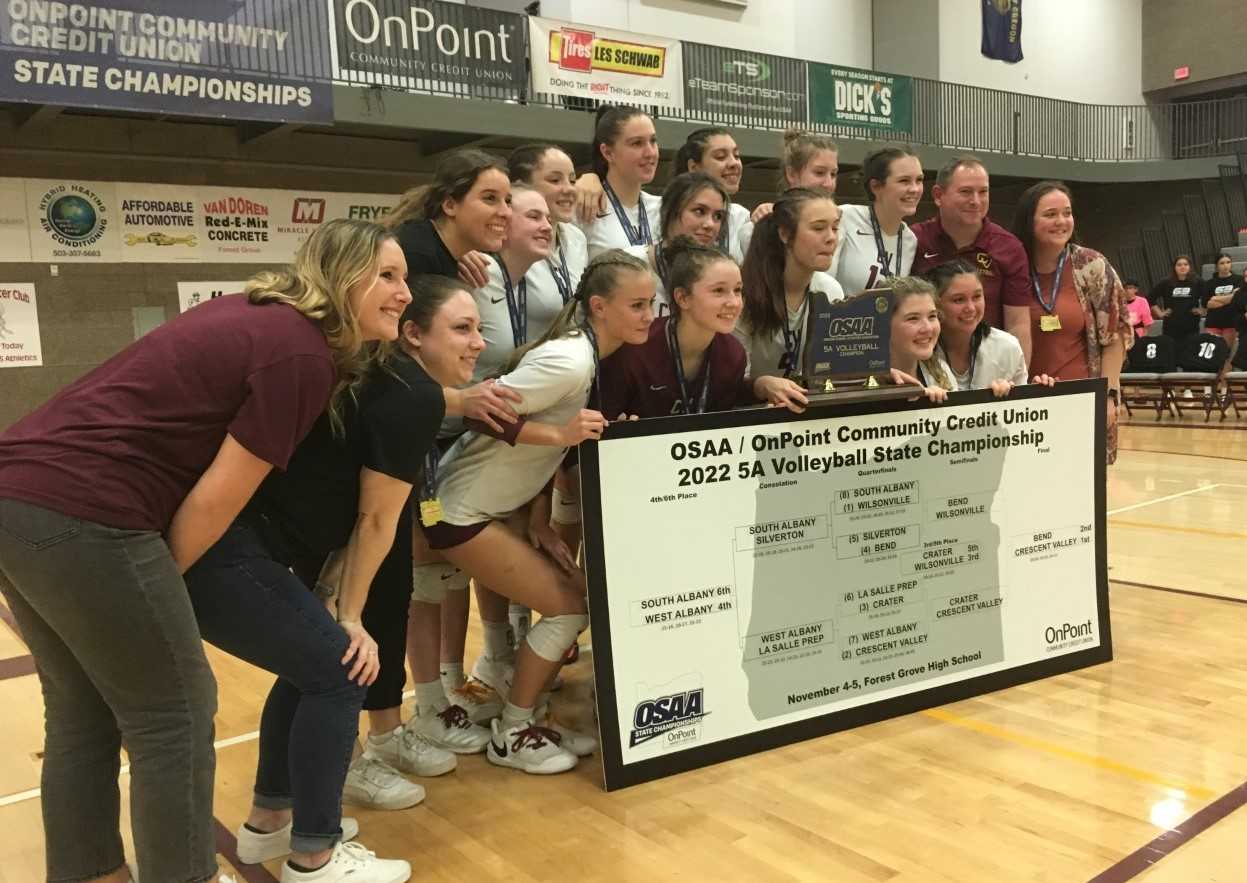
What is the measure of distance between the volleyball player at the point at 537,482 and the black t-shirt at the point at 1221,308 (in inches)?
433

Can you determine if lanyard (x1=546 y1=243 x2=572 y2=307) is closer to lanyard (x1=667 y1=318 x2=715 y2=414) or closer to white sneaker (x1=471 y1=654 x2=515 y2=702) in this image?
lanyard (x1=667 y1=318 x2=715 y2=414)

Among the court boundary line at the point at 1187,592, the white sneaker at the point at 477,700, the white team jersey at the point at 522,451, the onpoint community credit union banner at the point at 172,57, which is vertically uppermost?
the onpoint community credit union banner at the point at 172,57

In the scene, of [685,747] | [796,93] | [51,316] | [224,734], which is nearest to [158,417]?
[685,747]

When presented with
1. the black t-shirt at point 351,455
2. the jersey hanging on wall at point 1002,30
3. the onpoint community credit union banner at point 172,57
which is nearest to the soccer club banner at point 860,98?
the jersey hanging on wall at point 1002,30

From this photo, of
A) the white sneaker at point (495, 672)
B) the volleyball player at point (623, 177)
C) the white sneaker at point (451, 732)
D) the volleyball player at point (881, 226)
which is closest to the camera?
the white sneaker at point (451, 732)

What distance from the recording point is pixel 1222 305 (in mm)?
11805

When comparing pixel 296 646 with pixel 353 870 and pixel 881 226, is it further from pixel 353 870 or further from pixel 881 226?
pixel 881 226

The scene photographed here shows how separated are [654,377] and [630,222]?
1053mm

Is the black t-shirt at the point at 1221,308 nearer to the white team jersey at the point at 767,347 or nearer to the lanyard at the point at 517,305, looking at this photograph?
the white team jersey at the point at 767,347

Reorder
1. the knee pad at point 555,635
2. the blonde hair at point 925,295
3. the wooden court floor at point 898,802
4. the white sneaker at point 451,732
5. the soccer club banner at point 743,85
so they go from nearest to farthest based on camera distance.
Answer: the wooden court floor at point 898,802
the knee pad at point 555,635
the white sneaker at point 451,732
the blonde hair at point 925,295
the soccer club banner at point 743,85

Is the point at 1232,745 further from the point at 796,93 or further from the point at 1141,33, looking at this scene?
the point at 1141,33

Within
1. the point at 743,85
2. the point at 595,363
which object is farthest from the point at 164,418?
the point at 743,85

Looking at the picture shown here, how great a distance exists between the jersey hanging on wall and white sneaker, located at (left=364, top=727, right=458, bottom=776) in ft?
57.0

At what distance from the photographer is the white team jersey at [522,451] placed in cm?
254
